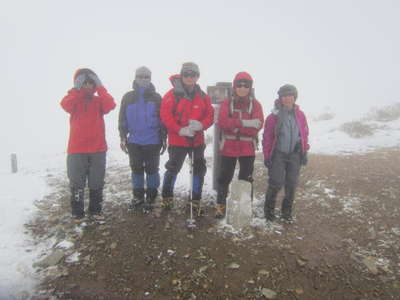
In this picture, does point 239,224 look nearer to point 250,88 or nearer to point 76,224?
point 250,88

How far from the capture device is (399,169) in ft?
27.6

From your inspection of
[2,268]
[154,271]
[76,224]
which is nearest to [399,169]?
[154,271]

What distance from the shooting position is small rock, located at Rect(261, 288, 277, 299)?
3.42 metres

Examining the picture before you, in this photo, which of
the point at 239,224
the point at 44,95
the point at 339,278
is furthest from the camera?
the point at 44,95

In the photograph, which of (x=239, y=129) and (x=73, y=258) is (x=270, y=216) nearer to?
(x=239, y=129)

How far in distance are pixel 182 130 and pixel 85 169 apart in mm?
2255

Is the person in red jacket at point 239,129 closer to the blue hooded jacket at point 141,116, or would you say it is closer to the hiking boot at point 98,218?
the blue hooded jacket at point 141,116

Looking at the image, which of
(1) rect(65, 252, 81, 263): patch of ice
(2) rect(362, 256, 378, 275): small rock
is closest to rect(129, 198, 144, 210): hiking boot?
(1) rect(65, 252, 81, 263): patch of ice

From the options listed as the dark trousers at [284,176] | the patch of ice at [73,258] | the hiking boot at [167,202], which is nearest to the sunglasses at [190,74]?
the dark trousers at [284,176]

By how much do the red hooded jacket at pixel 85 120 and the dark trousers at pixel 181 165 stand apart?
58.5 inches

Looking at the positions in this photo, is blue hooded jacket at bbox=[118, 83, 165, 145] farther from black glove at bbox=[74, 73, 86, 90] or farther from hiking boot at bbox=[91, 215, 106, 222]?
hiking boot at bbox=[91, 215, 106, 222]

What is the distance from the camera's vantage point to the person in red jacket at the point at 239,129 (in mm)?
5059

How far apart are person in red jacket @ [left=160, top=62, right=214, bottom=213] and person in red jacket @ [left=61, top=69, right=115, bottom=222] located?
1401 millimetres

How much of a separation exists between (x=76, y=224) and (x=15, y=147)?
45887 mm
